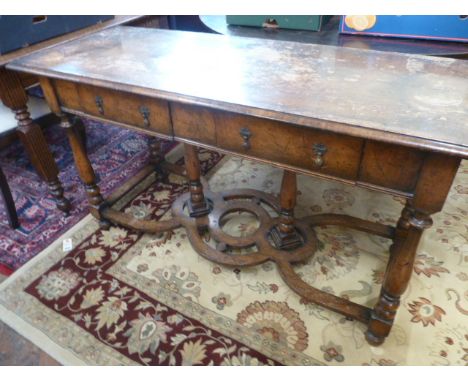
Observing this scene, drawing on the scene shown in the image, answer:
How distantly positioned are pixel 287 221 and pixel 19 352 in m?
1.13

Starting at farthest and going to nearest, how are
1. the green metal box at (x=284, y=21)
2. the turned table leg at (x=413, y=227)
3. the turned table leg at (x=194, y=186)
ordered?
1. the green metal box at (x=284, y=21)
2. the turned table leg at (x=194, y=186)
3. the turned table leg at (x=413, y=227)

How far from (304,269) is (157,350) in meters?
0.69

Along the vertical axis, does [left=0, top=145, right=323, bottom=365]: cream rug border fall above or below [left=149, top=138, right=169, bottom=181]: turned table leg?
below

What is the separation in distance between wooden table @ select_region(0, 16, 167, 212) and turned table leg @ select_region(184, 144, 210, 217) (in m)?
0.69

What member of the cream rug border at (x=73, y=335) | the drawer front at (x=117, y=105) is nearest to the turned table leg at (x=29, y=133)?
the drawer front at (x=117, y=105)

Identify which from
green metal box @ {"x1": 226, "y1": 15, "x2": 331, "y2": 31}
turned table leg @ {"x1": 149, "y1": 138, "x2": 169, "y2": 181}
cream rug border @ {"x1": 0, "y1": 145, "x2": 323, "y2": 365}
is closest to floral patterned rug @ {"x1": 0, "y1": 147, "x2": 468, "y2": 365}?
cream rug border @ {"x1": 0, "y1": 145, "x2": 323, "y2": 365}

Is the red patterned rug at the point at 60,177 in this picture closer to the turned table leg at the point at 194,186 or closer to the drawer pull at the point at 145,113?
the turned table leg at the point at 194,186

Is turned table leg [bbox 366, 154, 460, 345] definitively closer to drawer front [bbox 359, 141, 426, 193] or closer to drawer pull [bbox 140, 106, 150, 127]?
drawer front [bbox 359, 141, 426, 193]

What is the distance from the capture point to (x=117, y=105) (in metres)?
1.28

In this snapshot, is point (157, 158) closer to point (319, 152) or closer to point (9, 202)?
point (9, 202)

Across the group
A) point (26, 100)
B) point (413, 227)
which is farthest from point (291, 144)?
Answer: point (26, 100)

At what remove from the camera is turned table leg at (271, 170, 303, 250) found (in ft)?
4.46

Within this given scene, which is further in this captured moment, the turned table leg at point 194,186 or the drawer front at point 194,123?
the turned table leg at point 194,186

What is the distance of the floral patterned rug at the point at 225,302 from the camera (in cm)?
132
